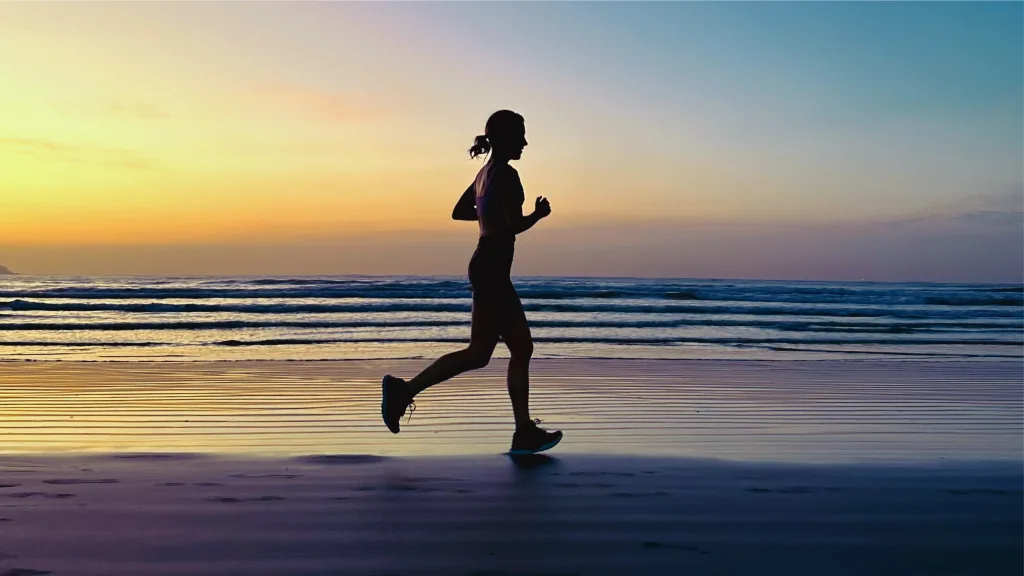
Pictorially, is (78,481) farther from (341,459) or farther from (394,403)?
(394,403)

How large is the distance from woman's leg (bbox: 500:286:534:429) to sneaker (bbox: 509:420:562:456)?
0.11 ft

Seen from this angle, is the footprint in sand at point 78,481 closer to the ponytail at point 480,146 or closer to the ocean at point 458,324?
the ponytail at point 480,146

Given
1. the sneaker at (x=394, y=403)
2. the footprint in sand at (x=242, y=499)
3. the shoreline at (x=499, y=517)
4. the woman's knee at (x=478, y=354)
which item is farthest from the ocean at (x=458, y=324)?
the footprint in sand at (x=242, y=499)

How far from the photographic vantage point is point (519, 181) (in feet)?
15.6

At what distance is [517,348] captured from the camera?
16.1ft

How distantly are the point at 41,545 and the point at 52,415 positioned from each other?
3686mm

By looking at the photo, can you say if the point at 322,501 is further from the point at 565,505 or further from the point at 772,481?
the point at 772,481

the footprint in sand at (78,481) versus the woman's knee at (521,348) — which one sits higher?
the woman's knee at (521,348)

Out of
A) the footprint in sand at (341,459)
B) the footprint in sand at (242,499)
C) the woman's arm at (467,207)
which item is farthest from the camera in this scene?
the woman's arm at (467,207)

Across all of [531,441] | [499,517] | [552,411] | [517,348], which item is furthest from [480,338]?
[552,411]

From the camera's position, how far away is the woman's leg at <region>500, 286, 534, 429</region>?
4.83 meters

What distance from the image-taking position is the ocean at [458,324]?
1347 cm

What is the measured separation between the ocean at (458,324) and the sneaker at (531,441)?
23.9ft

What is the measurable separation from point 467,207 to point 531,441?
1.32 metres
